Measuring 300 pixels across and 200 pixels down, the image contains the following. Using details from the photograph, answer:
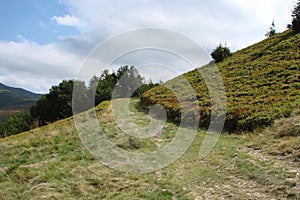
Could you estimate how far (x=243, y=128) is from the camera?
42.5 feet

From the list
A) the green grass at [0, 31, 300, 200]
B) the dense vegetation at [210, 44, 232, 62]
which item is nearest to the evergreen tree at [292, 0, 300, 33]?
the dense vegetation at [210, 44, 232, 62]

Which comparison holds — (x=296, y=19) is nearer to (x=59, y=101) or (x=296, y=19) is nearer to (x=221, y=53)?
(x=221, y=53)

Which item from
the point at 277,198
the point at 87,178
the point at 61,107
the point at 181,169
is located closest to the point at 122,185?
the point at 87,178

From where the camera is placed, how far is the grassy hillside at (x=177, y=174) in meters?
6.26

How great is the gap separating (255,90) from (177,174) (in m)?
12.9

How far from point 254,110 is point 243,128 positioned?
165 cm

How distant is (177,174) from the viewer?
7.61 m

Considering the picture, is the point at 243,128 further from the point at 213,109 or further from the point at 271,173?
the point at 271,173

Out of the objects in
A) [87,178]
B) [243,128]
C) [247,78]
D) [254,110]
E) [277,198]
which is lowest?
[87,178]

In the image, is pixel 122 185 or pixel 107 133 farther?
pixel 107 133

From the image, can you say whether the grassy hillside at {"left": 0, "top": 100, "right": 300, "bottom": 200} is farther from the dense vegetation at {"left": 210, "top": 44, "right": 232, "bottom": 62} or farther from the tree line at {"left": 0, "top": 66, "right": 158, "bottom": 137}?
the tree line at {"left": 0, "top": 66, "right": 158, "bottom": 137}

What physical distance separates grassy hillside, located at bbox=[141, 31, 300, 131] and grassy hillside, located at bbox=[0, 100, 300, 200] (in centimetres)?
178

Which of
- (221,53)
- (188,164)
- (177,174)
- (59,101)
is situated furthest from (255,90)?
(59,101)

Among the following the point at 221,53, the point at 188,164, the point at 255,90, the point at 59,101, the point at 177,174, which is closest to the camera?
the point at 177,174
